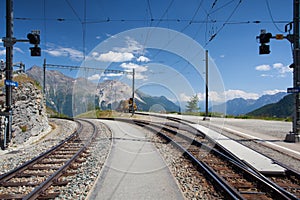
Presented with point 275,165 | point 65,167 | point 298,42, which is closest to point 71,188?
point 65,167

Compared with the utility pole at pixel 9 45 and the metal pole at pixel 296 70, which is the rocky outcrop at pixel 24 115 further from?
the metal pole at pixel 296 70

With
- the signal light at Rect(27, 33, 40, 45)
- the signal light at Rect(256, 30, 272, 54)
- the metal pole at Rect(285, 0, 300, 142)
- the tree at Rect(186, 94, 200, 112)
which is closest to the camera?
the signal light at Rect(27, 33, 40, 45)

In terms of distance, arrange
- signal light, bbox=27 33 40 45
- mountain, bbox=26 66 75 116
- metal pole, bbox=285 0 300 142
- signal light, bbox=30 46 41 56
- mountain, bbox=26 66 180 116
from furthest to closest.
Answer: mountain, bbox=26 66 75 116 < mountain, bbox=26 66 180 116 < metal pole, bbox=285 0 300 142 < signal light, bbox=30 46 41 56 < signal light, bbox=27 33 40 45

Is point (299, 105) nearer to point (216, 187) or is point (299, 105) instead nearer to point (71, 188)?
point (216, 187)

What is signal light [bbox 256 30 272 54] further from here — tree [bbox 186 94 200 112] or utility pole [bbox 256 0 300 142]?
tree [bbox 186 94 200 112]

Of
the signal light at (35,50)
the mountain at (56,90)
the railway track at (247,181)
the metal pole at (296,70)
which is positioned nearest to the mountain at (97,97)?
the mountain at (56,90)

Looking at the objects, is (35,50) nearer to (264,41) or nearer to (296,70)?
(264,41)

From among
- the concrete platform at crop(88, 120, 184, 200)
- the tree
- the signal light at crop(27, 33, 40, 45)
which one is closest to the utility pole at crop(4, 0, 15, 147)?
the signal light at crop(27, 33, 40, 45)

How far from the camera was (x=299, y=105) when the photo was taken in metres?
11.5

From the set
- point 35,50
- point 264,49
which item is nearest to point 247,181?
point 264,49

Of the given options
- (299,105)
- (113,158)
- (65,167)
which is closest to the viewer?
(65,167)

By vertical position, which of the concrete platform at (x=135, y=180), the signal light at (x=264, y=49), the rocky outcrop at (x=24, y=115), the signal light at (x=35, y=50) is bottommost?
the concrete platform at (x=135, y=180)

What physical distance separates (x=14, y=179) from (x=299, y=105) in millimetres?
12880

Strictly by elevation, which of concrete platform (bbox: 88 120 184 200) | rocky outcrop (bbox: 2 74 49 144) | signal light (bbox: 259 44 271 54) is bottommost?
concrete platform (bbox: 88 120 184 200)
